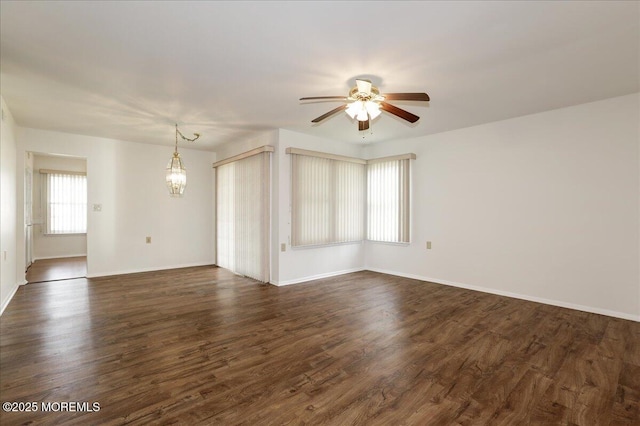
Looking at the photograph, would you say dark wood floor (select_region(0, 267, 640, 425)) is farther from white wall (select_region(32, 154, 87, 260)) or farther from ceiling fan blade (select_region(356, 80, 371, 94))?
white wall (select_region(32, 154, 87, 260))

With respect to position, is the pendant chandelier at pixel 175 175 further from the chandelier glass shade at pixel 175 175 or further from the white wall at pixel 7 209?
the white wall at pixel 7 209

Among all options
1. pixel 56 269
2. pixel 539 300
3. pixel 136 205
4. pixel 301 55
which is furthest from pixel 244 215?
pixel 539 300

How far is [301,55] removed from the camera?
8.44 feet

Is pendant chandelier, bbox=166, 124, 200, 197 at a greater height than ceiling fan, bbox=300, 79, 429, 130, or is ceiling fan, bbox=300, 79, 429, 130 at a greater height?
ceiling fan, bbox=300, 79, 429, 130

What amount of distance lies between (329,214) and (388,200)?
46.5 inches

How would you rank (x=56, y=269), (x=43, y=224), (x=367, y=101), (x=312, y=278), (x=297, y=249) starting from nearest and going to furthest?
(x=367, y=101)
(x=297, y=249)
(x=312, y=278)
(x=56, y=269)
(x=43, y=224)

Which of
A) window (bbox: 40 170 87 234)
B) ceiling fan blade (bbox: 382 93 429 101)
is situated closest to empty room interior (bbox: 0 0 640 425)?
ceiling fan blade (bbox: 382 93 429 101)

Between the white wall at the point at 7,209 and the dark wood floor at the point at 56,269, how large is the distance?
64cm

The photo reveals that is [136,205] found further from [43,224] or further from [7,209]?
[43,224]

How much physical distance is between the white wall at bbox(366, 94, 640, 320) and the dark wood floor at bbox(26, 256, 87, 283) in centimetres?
637

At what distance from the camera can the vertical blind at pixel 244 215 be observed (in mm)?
4984

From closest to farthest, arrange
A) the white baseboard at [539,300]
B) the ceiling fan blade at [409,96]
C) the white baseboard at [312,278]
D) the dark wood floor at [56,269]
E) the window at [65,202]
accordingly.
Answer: the ceiling fan blade at [409,96]
the white baseboard at [539,300]
the white baseboard at [312,278]
the dark wood floor at [56,269]
the window at [65,202]

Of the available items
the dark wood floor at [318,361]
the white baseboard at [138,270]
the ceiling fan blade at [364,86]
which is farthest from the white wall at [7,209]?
the ceiling fan blade at [364,86]

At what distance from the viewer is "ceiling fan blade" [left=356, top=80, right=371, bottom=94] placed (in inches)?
108
